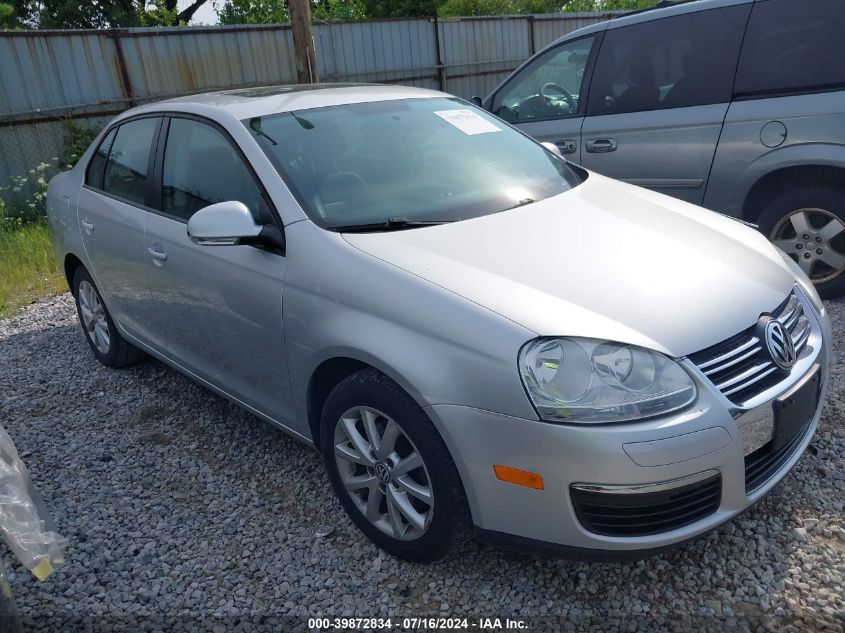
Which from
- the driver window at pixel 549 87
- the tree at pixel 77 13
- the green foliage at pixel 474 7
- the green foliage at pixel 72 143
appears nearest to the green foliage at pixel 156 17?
the tree at pixel 77 13

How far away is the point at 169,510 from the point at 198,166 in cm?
156

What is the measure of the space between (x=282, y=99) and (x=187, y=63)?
7.04 m

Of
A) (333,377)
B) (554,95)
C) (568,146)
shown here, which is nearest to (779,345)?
A: (333,377)

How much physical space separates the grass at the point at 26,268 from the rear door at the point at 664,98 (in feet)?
16.2

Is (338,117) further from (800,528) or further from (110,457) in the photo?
(800,528)

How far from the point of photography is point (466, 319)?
2205mm

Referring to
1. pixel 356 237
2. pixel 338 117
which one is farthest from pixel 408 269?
pixel 338 117

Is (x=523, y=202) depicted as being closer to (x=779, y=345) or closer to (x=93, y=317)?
(x=779, y=345)

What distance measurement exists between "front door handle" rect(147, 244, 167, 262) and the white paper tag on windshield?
1484 millimetres

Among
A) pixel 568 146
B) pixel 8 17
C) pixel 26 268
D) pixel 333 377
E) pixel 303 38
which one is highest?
pixel 8 17

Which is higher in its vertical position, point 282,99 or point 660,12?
point 660,12

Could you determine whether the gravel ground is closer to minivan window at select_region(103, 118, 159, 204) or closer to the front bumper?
the front bumper

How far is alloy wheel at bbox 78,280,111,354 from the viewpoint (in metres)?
4.55

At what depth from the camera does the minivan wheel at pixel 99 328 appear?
4473 mm
